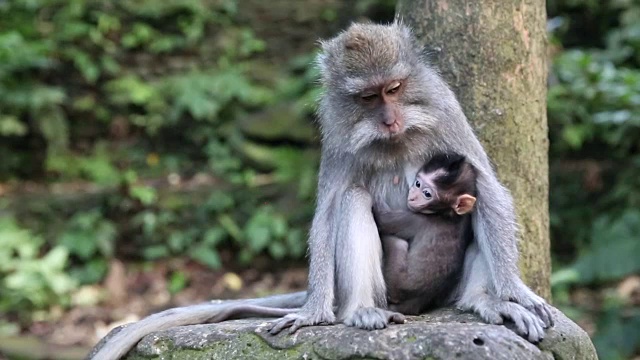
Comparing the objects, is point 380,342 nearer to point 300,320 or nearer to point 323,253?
point 300,320

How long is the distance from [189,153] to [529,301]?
29.8 feet

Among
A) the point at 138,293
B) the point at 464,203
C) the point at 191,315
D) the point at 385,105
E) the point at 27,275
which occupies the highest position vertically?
the point at 385,105

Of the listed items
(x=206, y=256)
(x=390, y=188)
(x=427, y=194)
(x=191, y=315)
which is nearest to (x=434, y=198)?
(x=427, y=194)

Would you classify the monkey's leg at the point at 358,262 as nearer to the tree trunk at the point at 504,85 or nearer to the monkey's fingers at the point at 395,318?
the monkey's fingers at the point at 395,318

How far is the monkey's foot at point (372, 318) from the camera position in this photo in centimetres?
432

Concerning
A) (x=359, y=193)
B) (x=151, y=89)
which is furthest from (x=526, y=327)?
(x=151, y=89)

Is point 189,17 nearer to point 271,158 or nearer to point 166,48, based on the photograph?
point 166,48

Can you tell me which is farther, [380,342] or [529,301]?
[529,301]

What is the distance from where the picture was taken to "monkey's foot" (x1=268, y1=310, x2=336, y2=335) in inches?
178

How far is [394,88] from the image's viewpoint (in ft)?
15.5

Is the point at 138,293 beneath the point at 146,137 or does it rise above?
beneath

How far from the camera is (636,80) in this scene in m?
8.37

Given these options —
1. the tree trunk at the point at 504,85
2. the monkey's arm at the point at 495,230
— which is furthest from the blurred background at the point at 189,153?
the monkey's arm at the point at 495,230

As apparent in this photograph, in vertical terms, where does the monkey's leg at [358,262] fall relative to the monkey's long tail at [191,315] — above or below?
above
